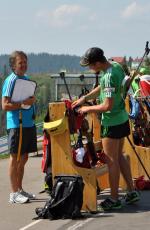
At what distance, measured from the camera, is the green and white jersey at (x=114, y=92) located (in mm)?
6625

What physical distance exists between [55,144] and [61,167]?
270mm

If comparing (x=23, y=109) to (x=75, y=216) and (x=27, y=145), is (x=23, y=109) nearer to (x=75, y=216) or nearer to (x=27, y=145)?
(x=27, y=145)

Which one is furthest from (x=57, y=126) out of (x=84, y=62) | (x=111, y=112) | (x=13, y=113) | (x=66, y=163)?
(x=13, y=113)

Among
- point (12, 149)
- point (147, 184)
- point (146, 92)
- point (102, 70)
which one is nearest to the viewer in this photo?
point (102, 70)

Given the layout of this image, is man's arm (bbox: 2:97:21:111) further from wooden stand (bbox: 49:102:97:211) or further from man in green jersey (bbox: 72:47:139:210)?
man in green jersey (bbox: 72:47:139:210)

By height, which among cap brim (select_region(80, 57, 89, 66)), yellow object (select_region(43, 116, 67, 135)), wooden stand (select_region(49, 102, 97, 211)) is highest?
cap brim (select_region(80, 57, 89, 66))

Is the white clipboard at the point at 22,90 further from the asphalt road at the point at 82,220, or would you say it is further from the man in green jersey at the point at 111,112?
the asphalt road at the point at 82,220

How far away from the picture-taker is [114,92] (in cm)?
666

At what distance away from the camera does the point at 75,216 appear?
20.8 ft

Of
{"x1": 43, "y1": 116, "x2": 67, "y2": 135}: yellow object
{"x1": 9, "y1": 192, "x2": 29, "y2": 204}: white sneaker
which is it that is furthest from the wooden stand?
{"x1": 9, "y1": 192, "x2": 29, "y2": 204}: white sneaker

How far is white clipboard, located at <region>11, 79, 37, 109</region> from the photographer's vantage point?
Result: 7.34 meters

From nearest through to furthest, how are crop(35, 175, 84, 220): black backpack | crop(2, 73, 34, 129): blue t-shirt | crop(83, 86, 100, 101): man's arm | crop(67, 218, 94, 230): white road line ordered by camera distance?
crop(67, 218, 94, 230): white road line, crop(35, 175, 84, 220): black backpack, crop(83, 86, 100, 101): man's arm, crop(2, 73, 34, 129): blue t-shirt

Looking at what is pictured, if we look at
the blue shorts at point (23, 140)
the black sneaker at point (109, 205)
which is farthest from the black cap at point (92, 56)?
the black sneaker at point (109, 205)

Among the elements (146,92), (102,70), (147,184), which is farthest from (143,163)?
(102,70)
